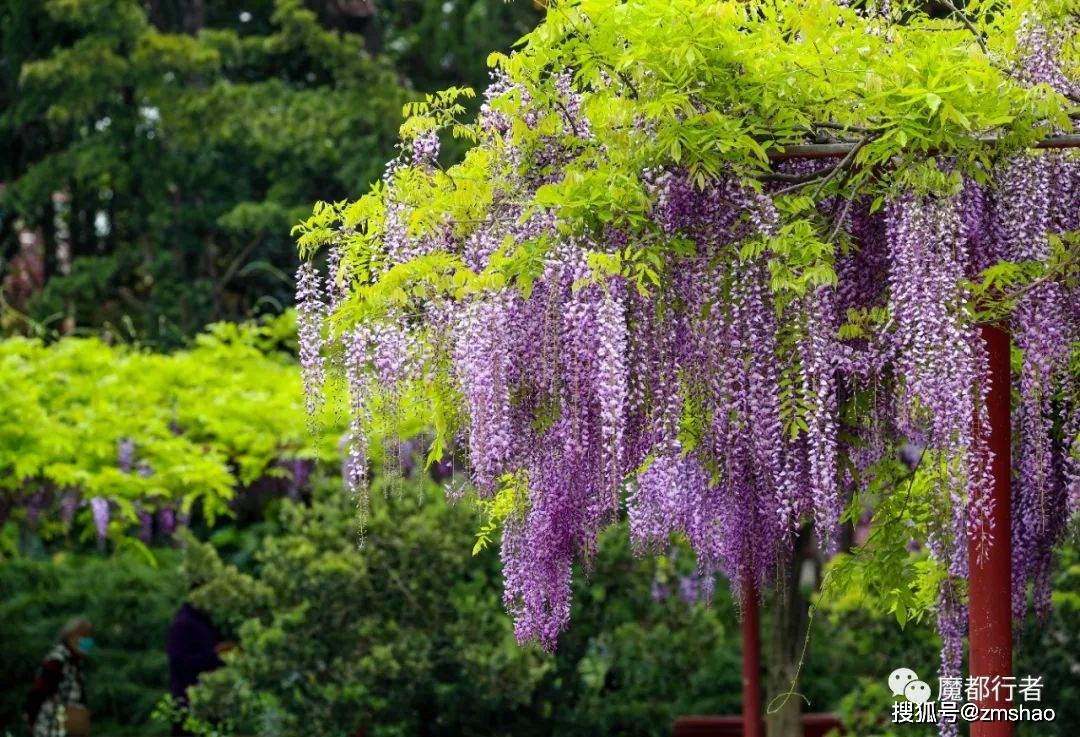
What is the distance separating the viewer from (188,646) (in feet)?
39.9

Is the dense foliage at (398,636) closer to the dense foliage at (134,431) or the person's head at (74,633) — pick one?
the dense foliage at (134,431)

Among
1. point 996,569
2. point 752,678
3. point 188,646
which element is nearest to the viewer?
point 996,569

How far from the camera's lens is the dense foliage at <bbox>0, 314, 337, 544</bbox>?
40.1 ft

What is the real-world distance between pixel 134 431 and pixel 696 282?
25.8 feet

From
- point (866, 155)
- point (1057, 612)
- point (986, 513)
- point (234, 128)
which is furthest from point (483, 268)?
point (234, 128)

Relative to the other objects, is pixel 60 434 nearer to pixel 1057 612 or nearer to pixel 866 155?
pixel 1057 612

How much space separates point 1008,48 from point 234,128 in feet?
46.5

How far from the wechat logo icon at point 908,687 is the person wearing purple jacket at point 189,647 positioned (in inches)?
199

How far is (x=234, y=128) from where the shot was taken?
62.6 ft

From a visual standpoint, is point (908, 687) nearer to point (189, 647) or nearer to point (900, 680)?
point (900, 680)

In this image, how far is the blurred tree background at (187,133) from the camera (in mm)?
18969

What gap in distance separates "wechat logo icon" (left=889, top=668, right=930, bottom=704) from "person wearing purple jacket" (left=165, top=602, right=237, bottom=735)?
5.05 m

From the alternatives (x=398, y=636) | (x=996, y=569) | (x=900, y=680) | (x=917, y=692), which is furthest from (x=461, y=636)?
(x=996, y=569)

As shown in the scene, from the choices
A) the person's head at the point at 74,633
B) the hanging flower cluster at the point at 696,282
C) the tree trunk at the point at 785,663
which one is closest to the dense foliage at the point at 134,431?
the person's head at the point at 74,633
